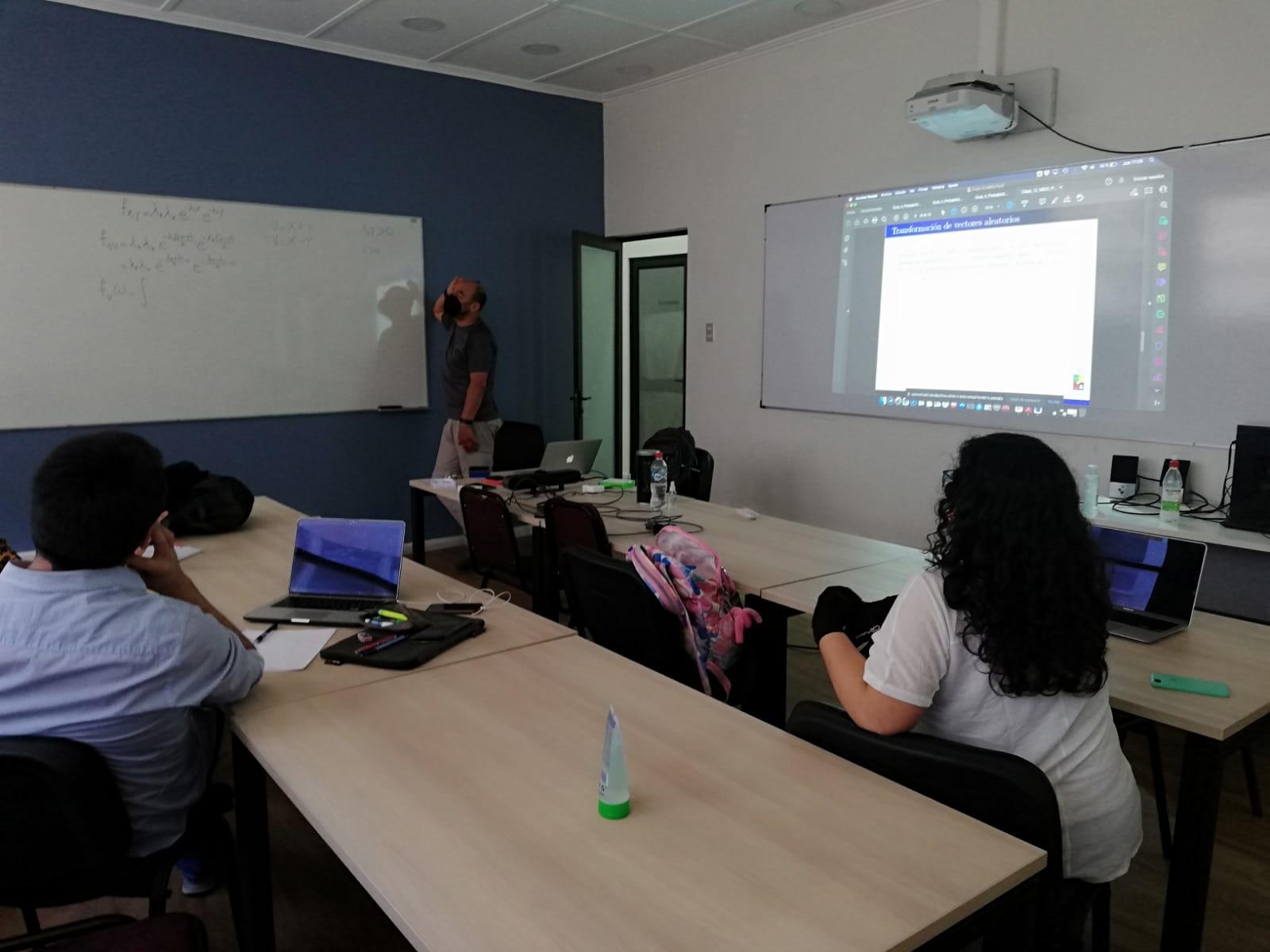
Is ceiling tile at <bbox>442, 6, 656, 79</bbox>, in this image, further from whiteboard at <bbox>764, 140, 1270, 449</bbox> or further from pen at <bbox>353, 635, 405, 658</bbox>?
pen at <bbox>353, 635, 405, 658</bbox>

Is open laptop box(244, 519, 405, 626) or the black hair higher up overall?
the black hair

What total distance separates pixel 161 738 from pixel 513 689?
64cm

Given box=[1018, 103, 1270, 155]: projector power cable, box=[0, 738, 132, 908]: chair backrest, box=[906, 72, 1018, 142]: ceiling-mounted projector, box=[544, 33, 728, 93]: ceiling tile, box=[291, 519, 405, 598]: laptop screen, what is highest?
box=[544, 33, 728, 93]: ceiling tile

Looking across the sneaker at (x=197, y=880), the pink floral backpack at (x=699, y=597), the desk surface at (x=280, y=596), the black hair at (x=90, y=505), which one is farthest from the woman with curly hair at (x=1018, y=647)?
the sneaker at (x=197, y=880)

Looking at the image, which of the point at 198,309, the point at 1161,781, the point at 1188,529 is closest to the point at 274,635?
the point at 1161,781

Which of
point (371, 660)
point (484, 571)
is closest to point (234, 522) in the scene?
point (484, 571)

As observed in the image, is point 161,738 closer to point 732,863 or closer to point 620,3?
point 732,863

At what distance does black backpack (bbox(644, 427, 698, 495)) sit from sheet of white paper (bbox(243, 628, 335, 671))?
197 cm

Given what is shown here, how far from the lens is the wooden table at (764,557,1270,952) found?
1.74m

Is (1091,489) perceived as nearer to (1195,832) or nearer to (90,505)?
(1195,832)

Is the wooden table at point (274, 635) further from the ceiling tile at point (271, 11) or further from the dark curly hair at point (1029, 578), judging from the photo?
the ceiling tile at point (271, 11)

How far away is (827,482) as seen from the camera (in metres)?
5.27

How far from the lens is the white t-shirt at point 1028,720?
59.7 inches

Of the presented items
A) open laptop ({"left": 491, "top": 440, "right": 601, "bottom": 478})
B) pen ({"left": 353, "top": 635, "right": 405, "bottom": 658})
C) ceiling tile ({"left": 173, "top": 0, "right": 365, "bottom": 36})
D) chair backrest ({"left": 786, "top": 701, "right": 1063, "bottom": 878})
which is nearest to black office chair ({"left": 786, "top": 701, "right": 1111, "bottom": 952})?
chair backrest ({"left": 786, "top": 701, "right": 1063, "bottom": 878})
